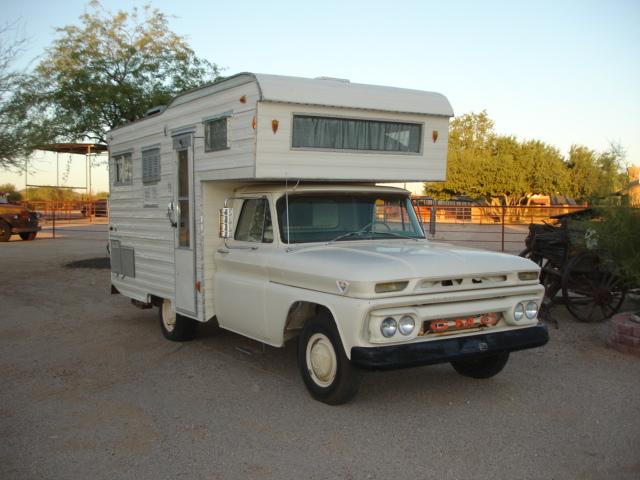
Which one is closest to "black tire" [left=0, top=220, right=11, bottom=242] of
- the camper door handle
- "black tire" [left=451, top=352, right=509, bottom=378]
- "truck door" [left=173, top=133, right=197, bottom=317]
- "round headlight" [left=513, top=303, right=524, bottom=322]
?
the camper door handle

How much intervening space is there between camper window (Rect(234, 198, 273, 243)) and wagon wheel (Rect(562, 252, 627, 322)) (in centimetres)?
438

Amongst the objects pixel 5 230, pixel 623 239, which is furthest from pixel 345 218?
pixel 5 230

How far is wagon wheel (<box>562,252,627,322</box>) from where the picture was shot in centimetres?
880

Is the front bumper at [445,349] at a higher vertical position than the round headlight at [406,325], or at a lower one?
lower

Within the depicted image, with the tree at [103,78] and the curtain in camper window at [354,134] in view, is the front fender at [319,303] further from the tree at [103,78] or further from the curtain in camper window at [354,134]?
the tree at [103,78]

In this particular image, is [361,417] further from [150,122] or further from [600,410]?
[150,122]

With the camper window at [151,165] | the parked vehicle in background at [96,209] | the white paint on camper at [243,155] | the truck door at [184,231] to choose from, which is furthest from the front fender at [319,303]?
the parked vehicle in background at [96,209]

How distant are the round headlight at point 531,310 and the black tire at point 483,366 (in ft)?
1.70

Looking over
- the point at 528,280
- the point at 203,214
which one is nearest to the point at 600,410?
the point at 528,280

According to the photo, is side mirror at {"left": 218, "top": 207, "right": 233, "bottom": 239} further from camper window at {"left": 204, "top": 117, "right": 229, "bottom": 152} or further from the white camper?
camper window at {"left": 204, "top": 117, "right": 229, "bottom": 152}

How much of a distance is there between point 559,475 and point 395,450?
3.50 feet

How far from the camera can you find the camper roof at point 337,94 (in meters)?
6.05

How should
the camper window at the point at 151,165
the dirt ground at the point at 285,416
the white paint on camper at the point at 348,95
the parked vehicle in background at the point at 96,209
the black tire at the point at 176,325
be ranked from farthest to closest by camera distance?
the parked vehicle in background at the point at 96,209
the camper window at the point at 151,165
the black tire at the point at 176,325
the white paint on camper at the point at 348,95
the dirt ground at the point at 285,416

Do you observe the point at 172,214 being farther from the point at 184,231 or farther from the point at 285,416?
the point at 285,416
